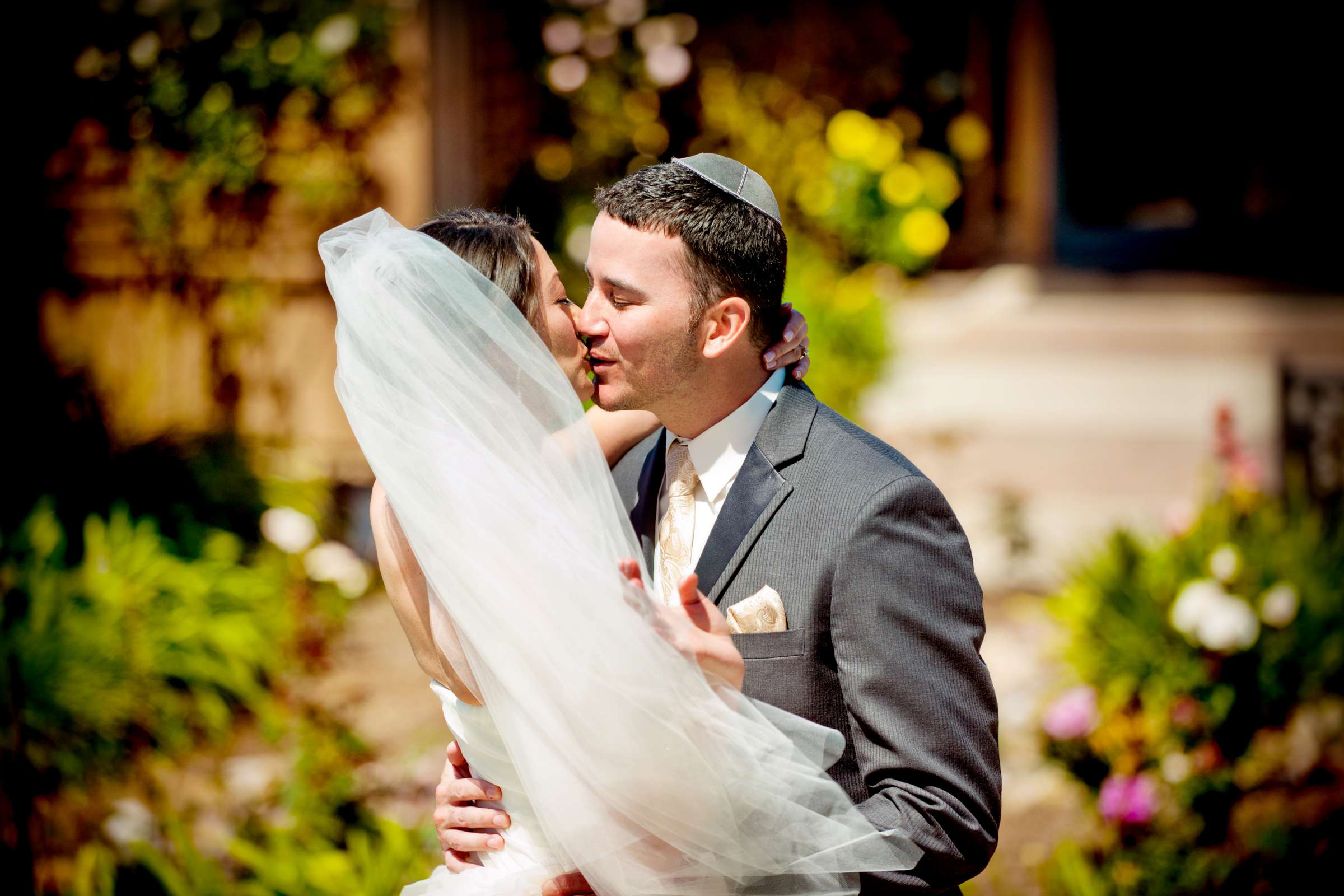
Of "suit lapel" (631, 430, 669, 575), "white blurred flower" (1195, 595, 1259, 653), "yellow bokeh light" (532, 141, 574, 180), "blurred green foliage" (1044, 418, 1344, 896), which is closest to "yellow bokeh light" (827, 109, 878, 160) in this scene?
"yellow bokeh light" (532, 141, 574, 180)

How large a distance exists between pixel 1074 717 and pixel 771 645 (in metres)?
2.17

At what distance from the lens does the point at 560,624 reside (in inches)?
58.9

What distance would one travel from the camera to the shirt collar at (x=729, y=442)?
1911 mm

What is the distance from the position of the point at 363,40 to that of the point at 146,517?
296cm

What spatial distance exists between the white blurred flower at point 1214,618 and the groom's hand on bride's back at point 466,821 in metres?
2.56

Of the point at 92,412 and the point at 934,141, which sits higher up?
the point at 934,141

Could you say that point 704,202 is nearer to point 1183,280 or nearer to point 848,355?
point 848,355

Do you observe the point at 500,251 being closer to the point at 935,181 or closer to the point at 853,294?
the point at 853,294

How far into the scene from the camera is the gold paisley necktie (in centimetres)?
189

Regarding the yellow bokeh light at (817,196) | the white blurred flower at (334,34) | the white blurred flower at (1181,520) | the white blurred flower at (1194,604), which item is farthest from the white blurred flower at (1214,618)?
the white blurred flower at (334,34)

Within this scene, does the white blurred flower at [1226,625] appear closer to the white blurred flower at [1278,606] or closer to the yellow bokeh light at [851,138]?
the white blurred flower at [1278,606]

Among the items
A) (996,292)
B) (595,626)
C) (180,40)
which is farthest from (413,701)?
(996,292)

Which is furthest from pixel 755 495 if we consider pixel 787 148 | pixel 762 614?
pixel 787 148

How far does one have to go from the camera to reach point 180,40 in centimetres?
616
